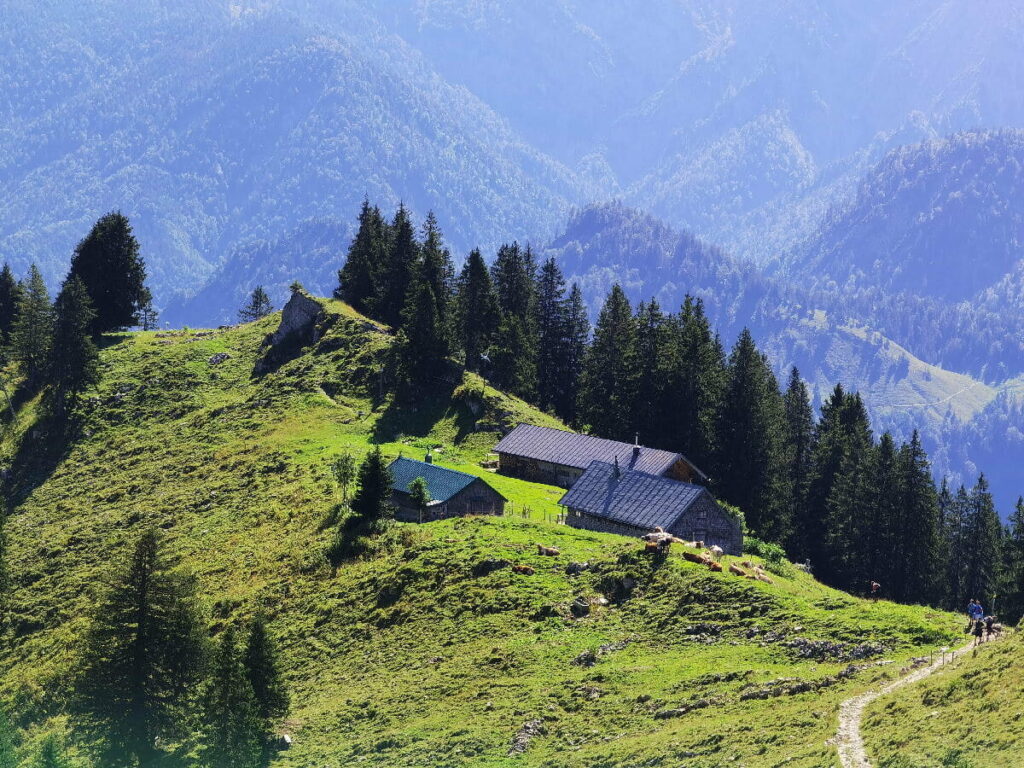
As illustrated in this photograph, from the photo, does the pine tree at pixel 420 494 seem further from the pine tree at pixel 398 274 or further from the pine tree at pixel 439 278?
the pine tree at pixel 398 274

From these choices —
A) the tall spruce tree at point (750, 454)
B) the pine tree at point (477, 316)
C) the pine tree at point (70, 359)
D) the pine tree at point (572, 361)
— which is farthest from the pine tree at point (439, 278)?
the pine tree at point (70, 359)

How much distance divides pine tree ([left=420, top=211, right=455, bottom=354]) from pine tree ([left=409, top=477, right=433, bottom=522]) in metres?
35.5

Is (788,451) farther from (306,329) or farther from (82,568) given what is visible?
(82,568)

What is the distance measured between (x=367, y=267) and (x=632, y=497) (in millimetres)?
64477

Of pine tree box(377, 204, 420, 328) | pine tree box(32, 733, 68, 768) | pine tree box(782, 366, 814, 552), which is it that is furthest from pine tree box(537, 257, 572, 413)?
pine tree box(32, 733, 68, 768)

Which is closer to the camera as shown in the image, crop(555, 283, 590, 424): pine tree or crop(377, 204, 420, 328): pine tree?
crop(377, 204, 420, 328): pine tree

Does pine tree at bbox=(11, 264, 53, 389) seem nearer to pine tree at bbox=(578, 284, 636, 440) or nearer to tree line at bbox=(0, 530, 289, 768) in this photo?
pine tree at bbox=(578, 284, 636, 440)

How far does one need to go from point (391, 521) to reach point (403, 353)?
38216 mm

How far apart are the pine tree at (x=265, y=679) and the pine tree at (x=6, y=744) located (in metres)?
11.6

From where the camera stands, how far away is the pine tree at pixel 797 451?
378 feet

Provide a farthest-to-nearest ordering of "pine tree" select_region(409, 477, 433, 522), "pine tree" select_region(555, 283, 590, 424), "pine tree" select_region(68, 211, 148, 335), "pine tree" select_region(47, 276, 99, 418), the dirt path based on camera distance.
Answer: "pine tree" select_region(68, 211, 148, 335) → "pine tree" select_region(555, 283, 590, 424) → "pine tree" select_region(47, 276, 99, 418) → "pine tree" select_region(409, 477, 433, 522) → the dirt path

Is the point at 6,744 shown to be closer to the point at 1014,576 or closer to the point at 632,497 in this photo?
the point at 632,497

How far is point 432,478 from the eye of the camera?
8306 centimetres

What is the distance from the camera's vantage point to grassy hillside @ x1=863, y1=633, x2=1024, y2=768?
1416 inches
